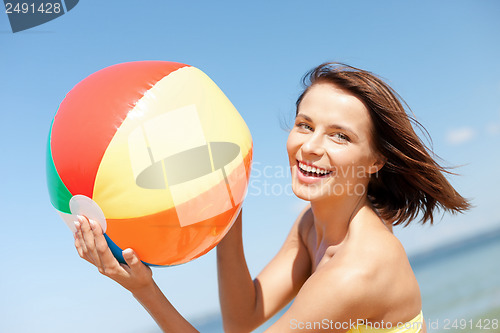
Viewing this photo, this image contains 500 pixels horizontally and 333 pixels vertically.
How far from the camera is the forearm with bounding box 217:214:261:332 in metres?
2.67

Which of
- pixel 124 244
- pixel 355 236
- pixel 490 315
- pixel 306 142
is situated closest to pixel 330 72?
pixel 306 142

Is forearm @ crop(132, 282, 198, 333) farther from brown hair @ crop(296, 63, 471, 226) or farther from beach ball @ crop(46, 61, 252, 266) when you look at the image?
brown hair @ crop(296, 63, 471, 226)

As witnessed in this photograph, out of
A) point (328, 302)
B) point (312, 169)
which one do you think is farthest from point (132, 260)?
point (312, 169)

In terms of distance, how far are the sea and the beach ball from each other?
26.9ft

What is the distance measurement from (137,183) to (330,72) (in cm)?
123

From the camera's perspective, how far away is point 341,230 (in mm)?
2432

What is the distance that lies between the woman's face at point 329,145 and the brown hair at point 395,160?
0.06 m

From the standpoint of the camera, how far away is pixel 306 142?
2.26m

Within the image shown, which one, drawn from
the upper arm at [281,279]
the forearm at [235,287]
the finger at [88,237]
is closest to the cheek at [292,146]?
the forearm at [235,287]

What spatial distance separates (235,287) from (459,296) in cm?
1308

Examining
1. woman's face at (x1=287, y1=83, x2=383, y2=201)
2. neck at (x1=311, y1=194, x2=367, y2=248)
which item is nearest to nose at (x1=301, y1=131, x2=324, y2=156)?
woman's face at (x1=287, y1=83, x2=383, y2=201)

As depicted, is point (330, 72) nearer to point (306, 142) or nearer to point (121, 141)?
point (306, 142)

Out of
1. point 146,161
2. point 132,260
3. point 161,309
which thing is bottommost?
point 161,309

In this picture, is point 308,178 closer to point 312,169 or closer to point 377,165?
point 312,169
